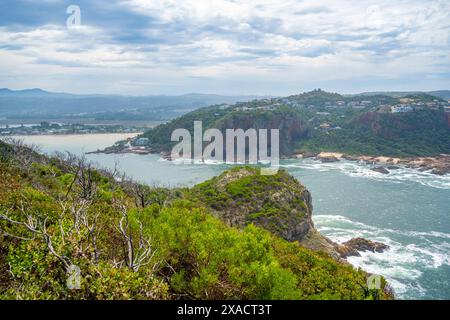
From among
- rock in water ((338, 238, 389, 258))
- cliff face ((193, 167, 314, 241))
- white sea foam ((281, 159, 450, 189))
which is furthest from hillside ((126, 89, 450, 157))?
cliff face ((193, 167, 314, 241))

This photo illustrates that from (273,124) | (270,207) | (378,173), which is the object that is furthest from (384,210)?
(273,124)

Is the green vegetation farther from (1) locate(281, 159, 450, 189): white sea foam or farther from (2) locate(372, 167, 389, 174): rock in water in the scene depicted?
(2) locate(372, 167, 389, 174): rock in water

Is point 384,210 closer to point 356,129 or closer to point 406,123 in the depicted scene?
point 406,123

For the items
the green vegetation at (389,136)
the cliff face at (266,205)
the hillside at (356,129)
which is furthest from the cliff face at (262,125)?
the cliff face at (266,205)

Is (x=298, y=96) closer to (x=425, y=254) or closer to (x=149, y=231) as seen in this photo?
(x=425, y=254)
